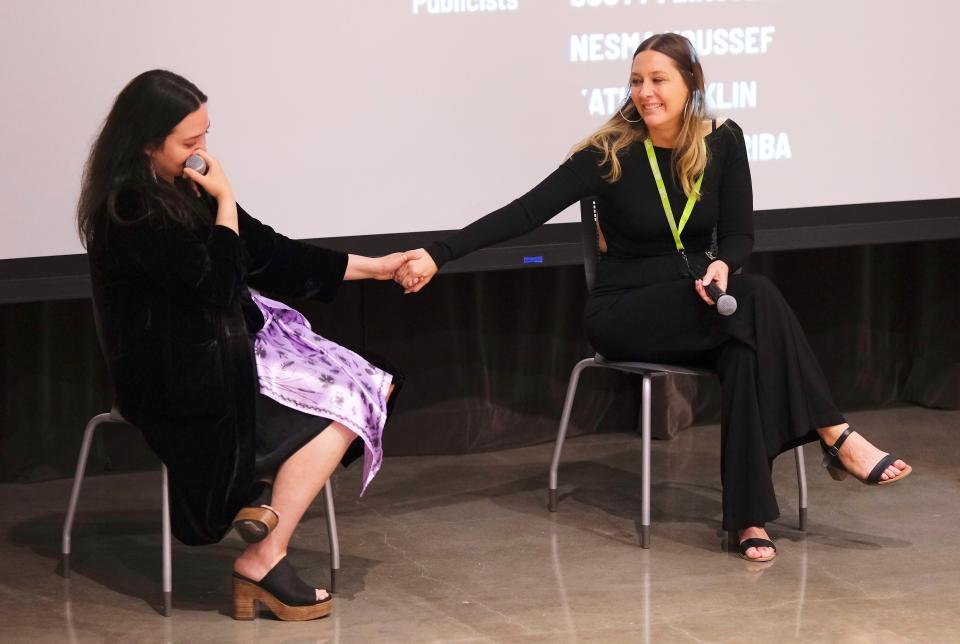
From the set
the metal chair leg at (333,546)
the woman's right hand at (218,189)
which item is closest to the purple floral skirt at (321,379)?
the metal chair leg at (333,546)

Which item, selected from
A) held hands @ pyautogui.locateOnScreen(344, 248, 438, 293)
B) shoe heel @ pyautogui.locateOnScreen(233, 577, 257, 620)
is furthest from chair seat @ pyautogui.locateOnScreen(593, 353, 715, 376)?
shoe heel @ pyautogui.locateOnScreen(233, 577, 257, 620)

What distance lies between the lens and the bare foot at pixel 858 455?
3176 mm

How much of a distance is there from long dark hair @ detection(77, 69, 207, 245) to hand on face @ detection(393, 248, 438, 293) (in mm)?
→ 667

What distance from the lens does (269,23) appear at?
3604mm

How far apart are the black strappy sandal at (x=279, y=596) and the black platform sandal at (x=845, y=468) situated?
1.21m

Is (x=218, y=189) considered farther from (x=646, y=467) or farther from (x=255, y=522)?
(x=646, y=467)

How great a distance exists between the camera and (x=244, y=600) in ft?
9.44

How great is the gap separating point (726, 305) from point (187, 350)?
1201 millimetres

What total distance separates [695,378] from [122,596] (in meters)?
2.08

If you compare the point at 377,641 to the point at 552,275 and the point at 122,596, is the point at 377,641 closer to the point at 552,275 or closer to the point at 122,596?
the point at 122,596

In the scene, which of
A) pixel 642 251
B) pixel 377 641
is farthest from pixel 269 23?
pixel 377 641

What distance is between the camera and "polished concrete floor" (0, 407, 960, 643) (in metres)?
2.82

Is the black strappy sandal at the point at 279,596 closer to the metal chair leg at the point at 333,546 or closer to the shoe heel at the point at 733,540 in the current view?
the metal chair leg at the point at 333,546

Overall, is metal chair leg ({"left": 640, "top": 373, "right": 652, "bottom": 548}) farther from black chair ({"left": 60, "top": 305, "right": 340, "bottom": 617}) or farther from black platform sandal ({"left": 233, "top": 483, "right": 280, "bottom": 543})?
black platform sandal ({"left": 233, "top": 483, "right": 280, "bottom": 543})
